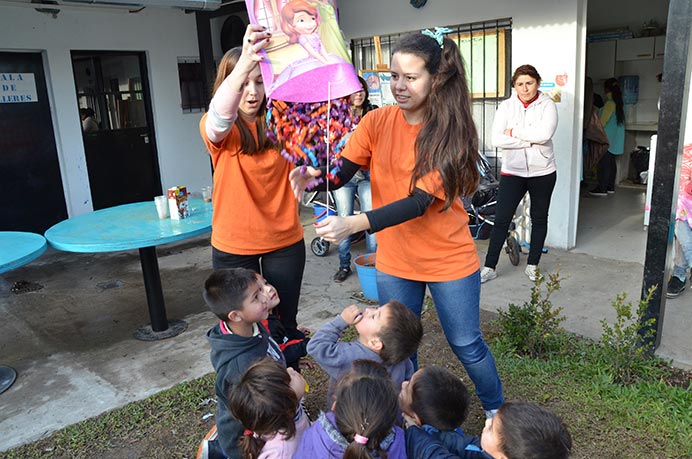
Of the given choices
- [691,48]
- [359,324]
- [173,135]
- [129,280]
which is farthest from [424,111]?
[173,135]

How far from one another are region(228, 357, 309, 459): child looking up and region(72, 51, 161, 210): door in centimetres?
596

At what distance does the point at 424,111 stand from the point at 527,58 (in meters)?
3.79

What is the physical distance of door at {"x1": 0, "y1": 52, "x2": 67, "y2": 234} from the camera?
6.48 meters

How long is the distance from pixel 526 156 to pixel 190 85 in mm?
4968

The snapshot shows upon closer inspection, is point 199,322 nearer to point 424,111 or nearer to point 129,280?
point 129,280

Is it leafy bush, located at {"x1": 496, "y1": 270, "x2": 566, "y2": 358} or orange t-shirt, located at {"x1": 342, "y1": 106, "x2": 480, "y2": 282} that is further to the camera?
leafy bush, located at {"x1": 496, "y1": 270, "x2": 566, "y2": 358}

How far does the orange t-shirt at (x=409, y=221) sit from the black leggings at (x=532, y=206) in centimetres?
250

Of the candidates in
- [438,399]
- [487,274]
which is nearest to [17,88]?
[487,274]

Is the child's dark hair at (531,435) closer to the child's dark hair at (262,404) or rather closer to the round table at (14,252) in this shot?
the child's dark hair at (262,404)

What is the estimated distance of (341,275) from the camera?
17.2 feet

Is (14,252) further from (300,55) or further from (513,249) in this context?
(513,249)

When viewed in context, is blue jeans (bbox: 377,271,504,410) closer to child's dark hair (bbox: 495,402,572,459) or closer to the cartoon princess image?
child's dark hair (bbox: 495,402,572,459)

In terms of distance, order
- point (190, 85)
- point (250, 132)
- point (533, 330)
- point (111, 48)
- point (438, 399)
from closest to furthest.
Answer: point (438, 399), point (250, 132), point (533, 330), point (111, 48), point (190, 85)

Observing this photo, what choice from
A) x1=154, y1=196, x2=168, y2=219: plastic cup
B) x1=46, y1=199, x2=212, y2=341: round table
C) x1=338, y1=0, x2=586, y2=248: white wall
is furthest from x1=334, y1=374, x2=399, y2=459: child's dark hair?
x1=338, y1=0, x2=586, y2=248: white wall
